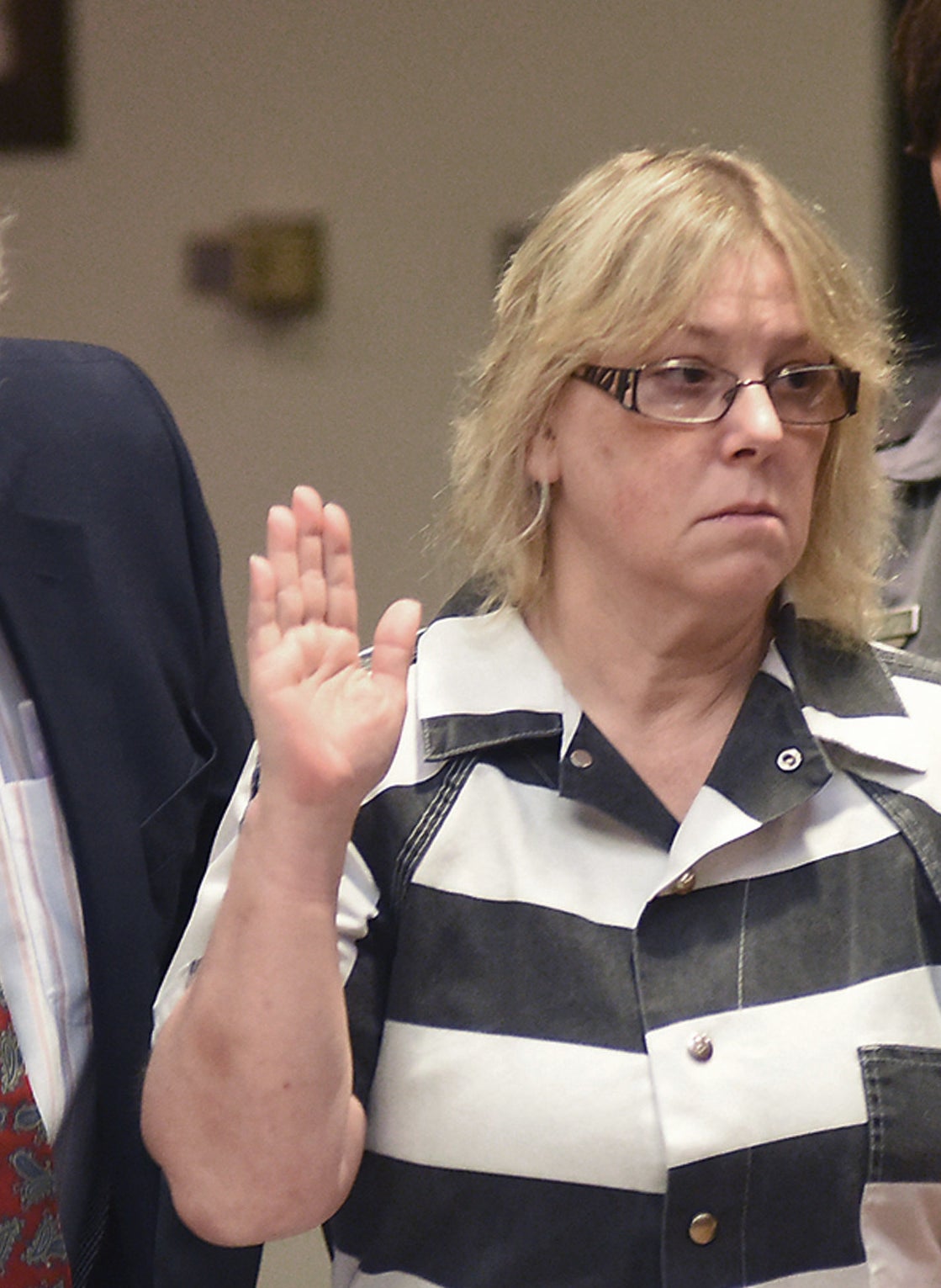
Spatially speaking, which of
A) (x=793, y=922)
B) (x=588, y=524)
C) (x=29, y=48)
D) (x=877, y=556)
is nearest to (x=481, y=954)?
(x=793, y=922)

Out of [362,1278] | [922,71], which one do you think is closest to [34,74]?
[922,71]

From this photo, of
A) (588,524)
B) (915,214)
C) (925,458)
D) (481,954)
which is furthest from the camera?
(915,214)

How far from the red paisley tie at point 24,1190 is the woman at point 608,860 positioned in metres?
0.10

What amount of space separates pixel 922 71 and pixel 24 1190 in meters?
1.53

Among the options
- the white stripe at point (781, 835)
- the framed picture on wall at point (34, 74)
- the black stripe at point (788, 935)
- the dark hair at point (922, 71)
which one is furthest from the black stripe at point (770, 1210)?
the framed picture on wall at point (34, 74)

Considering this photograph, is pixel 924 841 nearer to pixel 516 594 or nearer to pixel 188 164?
pixel 516 594

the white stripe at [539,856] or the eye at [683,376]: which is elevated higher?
the eye at [683,376]

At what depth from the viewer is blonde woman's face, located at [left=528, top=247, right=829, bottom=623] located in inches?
51.8

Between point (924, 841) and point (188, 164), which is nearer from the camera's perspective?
point (924, 841)

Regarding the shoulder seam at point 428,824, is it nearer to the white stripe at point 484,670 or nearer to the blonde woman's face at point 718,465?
the white stripe at point 484,670

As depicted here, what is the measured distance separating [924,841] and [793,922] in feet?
0.44

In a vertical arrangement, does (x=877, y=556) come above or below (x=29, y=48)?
below

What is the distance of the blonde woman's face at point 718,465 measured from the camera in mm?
1316

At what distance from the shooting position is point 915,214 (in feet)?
8.62
